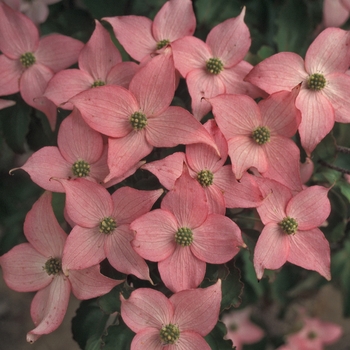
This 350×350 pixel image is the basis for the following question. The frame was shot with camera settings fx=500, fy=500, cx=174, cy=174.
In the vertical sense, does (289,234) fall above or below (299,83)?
below

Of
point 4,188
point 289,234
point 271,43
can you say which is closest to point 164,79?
point 289,234

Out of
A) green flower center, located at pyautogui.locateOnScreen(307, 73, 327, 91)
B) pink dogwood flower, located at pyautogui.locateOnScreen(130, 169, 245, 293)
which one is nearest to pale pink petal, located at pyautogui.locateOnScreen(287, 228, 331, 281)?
pink dogwood flower, located at pyautogui.locateOnScreen(130, 169, 245, 293)

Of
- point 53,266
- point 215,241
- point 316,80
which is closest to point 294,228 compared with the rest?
point 215,241

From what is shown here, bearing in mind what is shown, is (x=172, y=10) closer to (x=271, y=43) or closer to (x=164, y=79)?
(x=164, y=79)

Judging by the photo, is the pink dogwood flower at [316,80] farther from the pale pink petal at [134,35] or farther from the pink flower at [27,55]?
the pink flower at [27,55]

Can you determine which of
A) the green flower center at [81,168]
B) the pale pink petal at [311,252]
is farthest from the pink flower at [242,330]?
the green flower center at [81,168]

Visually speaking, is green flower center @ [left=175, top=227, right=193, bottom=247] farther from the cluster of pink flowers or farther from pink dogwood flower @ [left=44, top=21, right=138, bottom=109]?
pink dogwood flower @ [left=44, top=21, right=138, bottom=109]
